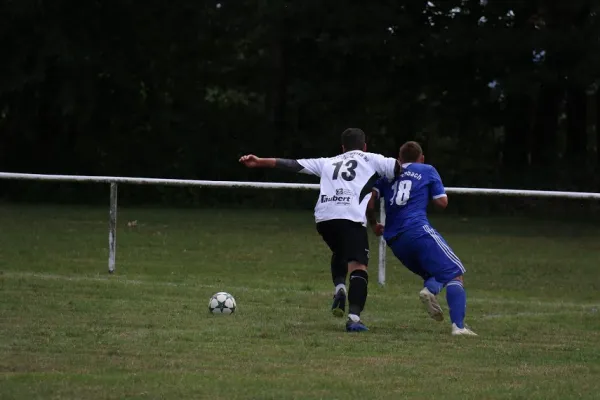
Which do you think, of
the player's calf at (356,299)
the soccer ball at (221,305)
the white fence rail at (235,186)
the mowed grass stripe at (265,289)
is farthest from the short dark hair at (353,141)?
the white fence rail at (235,186)

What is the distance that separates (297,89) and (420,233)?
25034mm

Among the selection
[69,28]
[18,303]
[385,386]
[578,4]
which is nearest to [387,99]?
[578,4]

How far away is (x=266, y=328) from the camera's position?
10961 mm

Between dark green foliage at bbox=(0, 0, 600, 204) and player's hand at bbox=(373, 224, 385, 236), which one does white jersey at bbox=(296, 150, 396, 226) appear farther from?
dark green foliage at bbox=(0, 0, 600, 204)

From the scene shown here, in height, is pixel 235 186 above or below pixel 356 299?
above

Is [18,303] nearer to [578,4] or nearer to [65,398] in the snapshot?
[65,398]

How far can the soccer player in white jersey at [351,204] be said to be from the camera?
36.6ft

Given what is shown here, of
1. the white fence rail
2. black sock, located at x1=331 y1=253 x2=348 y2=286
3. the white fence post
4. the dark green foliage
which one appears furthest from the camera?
the dark green foliage

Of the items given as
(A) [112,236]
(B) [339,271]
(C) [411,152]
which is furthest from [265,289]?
(C) [411,152]

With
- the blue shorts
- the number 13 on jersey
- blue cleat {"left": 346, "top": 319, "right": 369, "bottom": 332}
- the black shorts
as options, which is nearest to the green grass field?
blue cleat {"left": 346, "top": 319, "right": 369, "bottom": 332}

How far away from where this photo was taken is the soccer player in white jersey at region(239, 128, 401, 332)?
36.6 feet

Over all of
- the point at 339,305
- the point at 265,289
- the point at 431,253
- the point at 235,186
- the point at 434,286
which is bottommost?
the point at 265,289

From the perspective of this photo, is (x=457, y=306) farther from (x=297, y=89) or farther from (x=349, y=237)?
(x=297, y=89)

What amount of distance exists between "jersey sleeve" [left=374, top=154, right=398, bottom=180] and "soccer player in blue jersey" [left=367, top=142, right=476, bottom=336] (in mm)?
88
